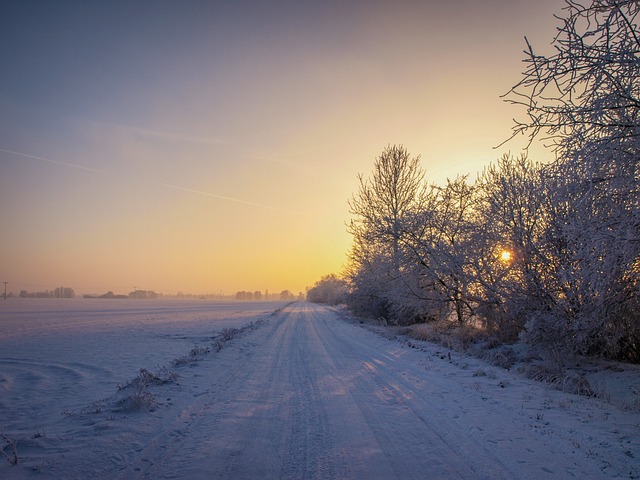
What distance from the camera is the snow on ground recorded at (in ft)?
12.5

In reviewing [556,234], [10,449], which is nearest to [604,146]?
[556,234]

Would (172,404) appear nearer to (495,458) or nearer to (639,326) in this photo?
(495,458)

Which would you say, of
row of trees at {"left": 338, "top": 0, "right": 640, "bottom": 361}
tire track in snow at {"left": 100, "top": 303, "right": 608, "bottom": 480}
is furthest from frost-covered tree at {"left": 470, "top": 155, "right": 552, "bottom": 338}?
tire track in snow at {"left": 100, "top": 303, "right": 608, "bottom": 480}

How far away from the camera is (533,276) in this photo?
366 inches

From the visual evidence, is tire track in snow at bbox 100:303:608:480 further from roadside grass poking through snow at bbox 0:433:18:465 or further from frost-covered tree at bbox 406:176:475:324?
frost-covered tree at bbox 406:176:475:324

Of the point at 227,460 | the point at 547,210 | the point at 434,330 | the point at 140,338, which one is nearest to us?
the point at 227,460

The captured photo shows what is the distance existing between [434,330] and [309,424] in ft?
38.1

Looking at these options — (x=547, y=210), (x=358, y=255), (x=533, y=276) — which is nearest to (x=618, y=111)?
(x=547, y=210)

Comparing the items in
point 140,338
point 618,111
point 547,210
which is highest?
point 618,111

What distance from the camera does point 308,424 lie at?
5062 mm

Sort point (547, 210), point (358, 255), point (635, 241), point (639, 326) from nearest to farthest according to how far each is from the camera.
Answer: point (635, 241)
point (639, 326)
point (547, 210)
point (358, 255)

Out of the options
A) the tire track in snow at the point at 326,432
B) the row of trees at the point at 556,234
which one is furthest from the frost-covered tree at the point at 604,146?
the tire track in snow at the point at 326,432

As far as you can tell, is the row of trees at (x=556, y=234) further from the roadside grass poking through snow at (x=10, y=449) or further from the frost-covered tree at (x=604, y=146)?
the roadside grass poking through snow at (x=10, y=449)

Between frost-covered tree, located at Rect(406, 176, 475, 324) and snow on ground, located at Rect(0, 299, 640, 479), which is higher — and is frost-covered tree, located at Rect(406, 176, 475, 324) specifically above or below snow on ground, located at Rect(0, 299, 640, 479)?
above
